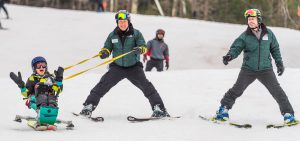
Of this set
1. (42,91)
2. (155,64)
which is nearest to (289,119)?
(42,91)

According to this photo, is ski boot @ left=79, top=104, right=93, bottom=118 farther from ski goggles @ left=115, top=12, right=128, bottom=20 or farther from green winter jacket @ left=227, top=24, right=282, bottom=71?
green winter jacket @ left=227, top=24, right=282, bottom=71

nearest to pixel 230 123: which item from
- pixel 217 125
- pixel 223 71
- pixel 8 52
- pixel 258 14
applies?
pixel 217 125

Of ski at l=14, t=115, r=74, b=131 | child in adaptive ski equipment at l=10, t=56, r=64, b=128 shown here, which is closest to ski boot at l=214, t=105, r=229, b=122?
ski at l=14, t=115, r=74, b=131

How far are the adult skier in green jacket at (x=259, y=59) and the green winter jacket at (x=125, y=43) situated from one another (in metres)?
1.29

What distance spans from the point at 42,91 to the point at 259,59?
2893 mm

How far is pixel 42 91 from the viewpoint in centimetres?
679

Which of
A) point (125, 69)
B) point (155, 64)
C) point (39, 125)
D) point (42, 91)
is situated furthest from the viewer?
point (155, 64)

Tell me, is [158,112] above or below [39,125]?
below

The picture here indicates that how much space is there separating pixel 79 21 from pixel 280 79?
1551cm

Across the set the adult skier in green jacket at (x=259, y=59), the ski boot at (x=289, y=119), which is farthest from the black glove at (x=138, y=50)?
the ski boot at (x=289, y=119)

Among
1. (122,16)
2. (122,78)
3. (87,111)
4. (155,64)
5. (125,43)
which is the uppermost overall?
(122,16)

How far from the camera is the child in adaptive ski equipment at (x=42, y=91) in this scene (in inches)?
261

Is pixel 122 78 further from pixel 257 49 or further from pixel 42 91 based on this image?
pixel 257 49

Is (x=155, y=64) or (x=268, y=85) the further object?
(x=155, y=64)
